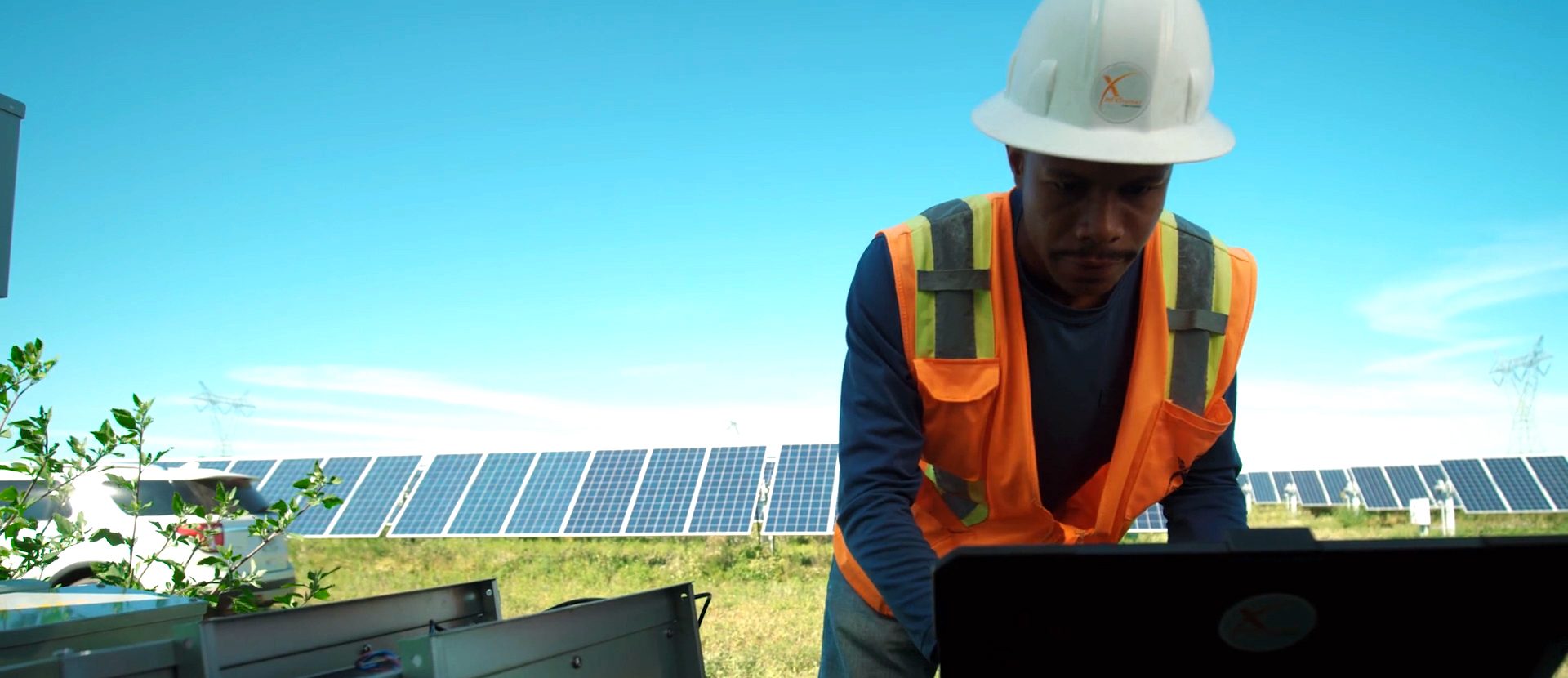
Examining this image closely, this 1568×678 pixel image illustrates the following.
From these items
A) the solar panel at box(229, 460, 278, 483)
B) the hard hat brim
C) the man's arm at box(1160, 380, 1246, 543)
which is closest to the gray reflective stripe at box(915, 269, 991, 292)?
the hard hat brim

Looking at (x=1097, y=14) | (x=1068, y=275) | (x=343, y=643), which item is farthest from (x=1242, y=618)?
(x=343, y=643)

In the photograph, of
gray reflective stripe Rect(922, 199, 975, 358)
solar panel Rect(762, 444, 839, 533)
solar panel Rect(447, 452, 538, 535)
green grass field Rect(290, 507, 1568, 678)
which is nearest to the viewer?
gray reflective stripe Rect(922, 199, 975, 358)

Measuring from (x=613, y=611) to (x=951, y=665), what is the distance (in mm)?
1602

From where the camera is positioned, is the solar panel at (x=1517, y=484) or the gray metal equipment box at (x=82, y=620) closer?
the gray metal equipment box at (x=82, y=620)

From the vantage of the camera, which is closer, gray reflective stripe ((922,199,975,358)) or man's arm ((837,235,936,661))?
man's arm ((837,235,936,661))

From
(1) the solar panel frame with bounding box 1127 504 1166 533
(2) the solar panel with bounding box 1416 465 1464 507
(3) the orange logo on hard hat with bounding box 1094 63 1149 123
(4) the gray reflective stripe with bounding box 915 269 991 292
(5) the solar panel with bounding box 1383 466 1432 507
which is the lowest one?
(5) the solar panel with bounding box 1383 466 1432 507

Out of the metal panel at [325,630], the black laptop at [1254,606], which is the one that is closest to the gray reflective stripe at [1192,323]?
the black laptop at [1254,606]

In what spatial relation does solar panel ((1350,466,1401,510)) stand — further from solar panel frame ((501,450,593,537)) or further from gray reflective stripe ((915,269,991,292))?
gray reflective stripe ((915,269,991,292))

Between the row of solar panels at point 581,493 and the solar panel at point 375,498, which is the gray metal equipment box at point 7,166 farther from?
the solar panel at point 375,498

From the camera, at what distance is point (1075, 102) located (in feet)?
5.76

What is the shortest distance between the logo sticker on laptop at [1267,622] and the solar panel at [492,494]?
1046 centimetres

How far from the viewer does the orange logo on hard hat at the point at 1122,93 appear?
1.72m

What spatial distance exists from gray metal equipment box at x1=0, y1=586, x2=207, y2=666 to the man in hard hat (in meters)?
1.40

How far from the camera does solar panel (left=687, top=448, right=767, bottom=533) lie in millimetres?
10242
